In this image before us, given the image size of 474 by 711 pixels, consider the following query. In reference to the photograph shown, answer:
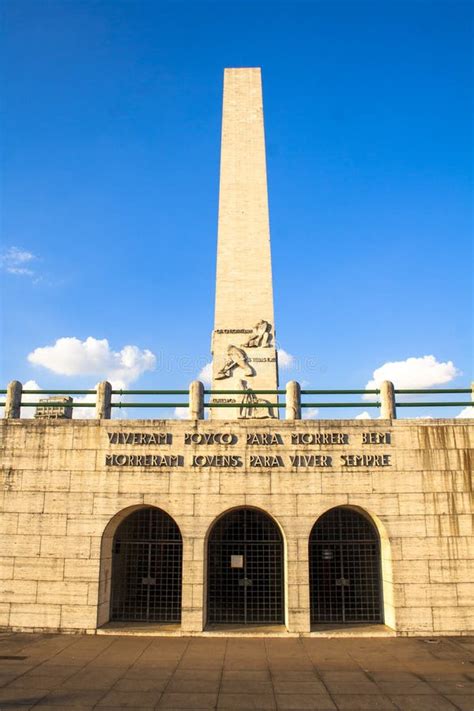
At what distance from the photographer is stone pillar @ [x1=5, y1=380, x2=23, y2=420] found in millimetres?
17359

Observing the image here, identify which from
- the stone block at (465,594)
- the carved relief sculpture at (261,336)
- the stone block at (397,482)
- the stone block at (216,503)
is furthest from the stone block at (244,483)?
the carved relief sculpture at (261,336)

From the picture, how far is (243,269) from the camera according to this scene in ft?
74.8

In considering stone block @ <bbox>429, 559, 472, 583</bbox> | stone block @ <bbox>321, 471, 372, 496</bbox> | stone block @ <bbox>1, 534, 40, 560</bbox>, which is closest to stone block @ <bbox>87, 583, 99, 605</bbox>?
stone block @ <bbox>1, 534, 40, 560</bbox>

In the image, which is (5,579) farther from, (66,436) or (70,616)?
(66,436)

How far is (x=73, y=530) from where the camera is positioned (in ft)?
52.7

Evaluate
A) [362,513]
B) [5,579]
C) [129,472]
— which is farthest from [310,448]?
[5,579]

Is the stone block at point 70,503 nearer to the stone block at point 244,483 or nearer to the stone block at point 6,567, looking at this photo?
the stone block at point 6,567

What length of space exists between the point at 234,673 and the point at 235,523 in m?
5.57

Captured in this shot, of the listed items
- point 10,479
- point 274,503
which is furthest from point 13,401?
point 274,503

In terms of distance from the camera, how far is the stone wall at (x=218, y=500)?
50.8ft

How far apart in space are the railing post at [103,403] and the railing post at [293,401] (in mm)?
5988

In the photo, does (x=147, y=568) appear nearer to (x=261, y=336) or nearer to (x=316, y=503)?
(x=316, y=503)

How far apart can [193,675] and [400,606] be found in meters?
6.91

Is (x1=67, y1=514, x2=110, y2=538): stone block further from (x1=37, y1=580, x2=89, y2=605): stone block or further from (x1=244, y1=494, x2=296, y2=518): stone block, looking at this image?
(x1=244, y1=494, x2=296, y2=518): stone block
